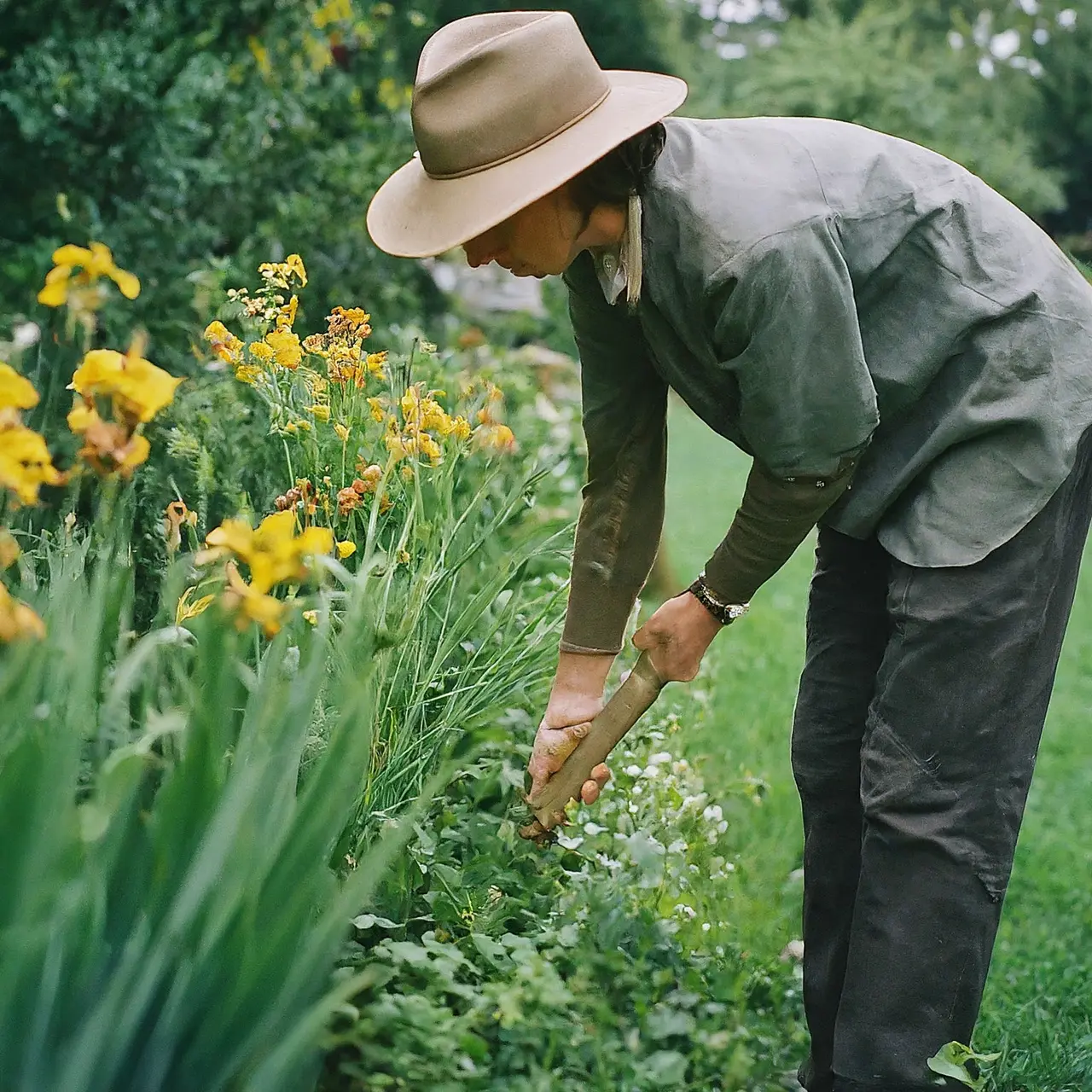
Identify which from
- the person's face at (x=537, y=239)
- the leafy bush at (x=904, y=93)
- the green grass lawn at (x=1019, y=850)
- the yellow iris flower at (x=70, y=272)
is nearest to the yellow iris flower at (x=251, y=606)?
the yellow iris flower at (x=70, y=272)

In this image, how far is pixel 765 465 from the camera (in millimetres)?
2035

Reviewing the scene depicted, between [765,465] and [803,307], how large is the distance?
Result: 0.26m

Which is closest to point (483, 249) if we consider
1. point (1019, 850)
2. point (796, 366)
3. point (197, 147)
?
point (796, 366)

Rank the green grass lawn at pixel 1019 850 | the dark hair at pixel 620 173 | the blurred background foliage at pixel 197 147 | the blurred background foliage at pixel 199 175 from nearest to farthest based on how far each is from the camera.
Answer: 1. the dark hair at pixel 620 173
2. the green grass lawn at pixel 1019 850
3. the blurred background foliage at pixel 199 175
4. the blurred background foliage at pixel 197 147

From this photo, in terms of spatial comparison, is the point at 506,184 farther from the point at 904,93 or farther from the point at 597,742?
the point at 904,93

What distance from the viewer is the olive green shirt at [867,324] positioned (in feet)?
6.24

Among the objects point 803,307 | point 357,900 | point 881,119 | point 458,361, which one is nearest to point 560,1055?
point 357,900

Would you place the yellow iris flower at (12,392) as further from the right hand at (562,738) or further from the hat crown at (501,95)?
the right hand at (562,738)

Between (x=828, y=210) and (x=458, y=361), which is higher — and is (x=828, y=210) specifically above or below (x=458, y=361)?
above

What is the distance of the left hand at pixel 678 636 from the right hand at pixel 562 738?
0.20m

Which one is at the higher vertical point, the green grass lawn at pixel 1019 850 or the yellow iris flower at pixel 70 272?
the yellow iris flower at pixel 70 272

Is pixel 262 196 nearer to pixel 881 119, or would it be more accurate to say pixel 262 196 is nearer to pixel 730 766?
pixel 730 766

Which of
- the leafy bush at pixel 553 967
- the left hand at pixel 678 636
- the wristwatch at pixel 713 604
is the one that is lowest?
the leafy bush at pixel 553 967

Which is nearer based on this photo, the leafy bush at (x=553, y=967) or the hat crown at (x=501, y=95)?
the leafy bush at (x=553, y=967)
